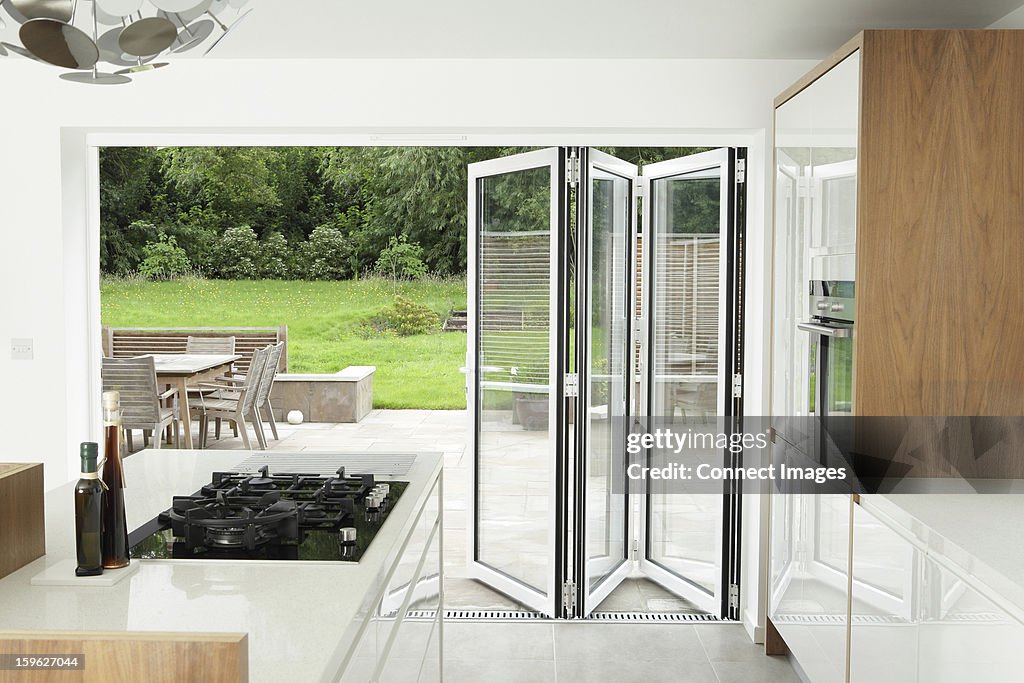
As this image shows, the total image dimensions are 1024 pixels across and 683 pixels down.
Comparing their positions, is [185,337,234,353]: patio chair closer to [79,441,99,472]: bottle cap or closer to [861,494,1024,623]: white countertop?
[861,494,1024,623]: white countertop

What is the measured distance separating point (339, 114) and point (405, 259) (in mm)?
6887

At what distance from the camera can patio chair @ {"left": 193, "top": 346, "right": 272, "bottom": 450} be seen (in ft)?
22.7

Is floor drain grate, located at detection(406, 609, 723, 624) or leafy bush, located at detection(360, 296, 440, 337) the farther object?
leafy bush, located at detection(360, 296, 440, 337)

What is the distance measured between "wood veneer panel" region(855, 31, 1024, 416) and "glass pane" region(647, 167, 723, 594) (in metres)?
1.24

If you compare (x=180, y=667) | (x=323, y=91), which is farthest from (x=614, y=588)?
(x=180, y=667)

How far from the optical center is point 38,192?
362 centimetres

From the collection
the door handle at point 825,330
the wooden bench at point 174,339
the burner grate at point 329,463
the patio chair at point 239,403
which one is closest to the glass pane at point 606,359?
the door handle at point 825,330

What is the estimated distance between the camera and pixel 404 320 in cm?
1034

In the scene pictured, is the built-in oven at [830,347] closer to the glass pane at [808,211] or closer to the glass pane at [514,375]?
the glass pane at [808,211]

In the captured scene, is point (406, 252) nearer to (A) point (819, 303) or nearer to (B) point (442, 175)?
(B) point (442, 175)

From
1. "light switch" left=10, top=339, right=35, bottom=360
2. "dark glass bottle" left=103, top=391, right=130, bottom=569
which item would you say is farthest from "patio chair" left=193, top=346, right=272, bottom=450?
"dark glass bottle" left=103, top=391, right=130, bottom=569

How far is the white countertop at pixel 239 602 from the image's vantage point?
1.24m

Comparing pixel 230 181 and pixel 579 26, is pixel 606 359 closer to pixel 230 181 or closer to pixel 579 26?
pixel 579 26

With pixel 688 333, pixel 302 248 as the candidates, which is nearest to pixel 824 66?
pixel 688 333
